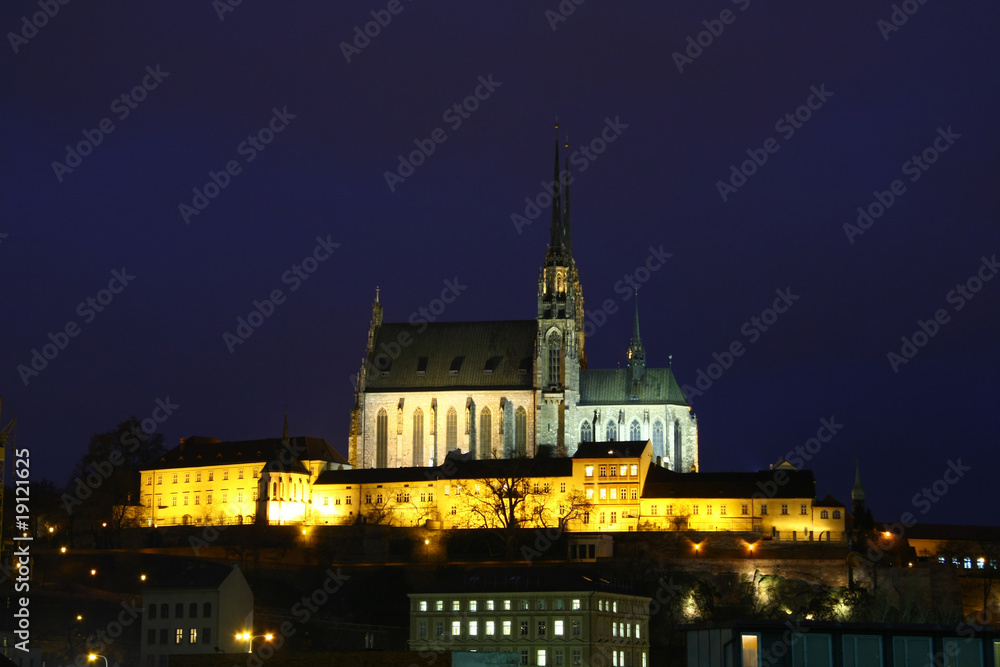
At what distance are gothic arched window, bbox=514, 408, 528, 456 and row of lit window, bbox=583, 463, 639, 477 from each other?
10.6 meters

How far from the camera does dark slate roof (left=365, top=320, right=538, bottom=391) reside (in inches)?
4862

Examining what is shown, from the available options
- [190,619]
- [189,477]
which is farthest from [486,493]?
[190,619]

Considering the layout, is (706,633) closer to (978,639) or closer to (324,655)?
(978,639)

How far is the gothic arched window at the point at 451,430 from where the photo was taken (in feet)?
401

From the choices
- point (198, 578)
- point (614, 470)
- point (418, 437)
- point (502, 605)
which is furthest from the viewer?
point (418, 437)

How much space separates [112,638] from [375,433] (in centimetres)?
4487

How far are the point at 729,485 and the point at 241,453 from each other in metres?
37.4

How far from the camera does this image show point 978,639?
43.7m

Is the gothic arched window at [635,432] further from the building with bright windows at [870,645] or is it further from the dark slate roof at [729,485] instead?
the building with bright windows at [870,645]

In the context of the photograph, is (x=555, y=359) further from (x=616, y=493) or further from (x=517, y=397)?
(x=616, y=493)

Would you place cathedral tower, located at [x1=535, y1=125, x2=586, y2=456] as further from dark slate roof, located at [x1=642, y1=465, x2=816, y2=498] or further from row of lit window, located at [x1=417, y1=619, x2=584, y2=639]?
row of lit window, located at [x1=417, y1=619, x2=584, y2=639]

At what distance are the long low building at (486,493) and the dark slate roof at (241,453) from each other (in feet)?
0.38

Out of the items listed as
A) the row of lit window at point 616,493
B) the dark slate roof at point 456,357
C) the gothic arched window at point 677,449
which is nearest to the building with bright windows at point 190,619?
the row of lit window at point 616,493

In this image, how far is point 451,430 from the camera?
123 m
